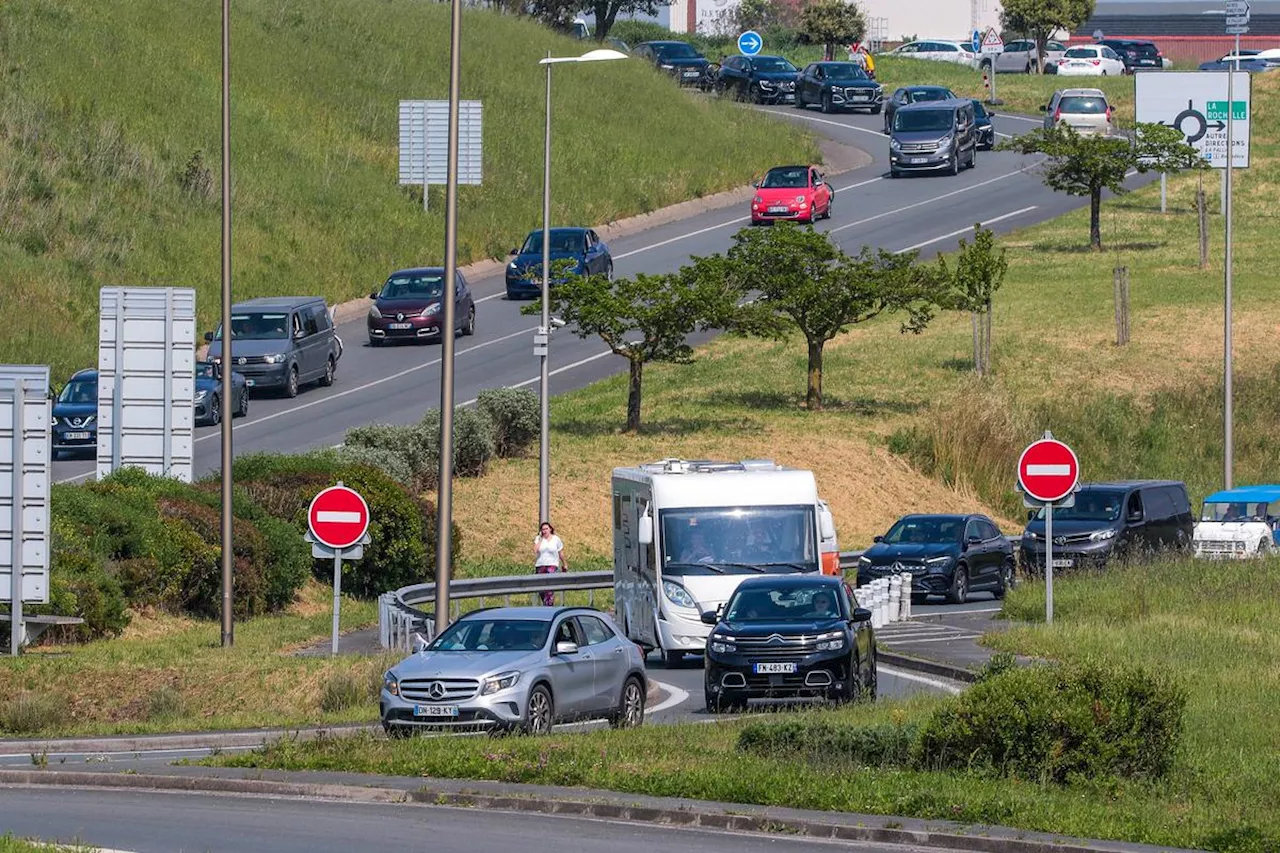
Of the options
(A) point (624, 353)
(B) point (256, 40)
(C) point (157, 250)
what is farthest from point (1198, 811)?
(B) point (256, 40)

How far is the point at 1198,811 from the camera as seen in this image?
14180mm

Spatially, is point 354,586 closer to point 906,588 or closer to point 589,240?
point 906,588

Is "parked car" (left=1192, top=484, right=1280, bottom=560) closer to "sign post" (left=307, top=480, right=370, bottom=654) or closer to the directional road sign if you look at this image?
"sign post" (left=307, top=480, right=370, bottom=654)

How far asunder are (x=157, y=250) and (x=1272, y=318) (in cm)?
3145

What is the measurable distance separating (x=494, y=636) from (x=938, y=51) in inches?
4103

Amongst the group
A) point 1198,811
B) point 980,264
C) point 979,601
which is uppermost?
point 980,264

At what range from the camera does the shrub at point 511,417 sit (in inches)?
1742

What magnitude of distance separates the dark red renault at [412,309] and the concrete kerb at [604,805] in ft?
122

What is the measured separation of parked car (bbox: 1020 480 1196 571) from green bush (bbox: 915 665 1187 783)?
2047 cm

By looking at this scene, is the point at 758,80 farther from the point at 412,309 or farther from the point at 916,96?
the point at 412,309

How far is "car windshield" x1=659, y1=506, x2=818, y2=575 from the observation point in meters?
26.8

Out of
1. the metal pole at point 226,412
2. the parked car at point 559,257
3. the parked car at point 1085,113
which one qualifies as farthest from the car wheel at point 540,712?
the parked car at point 1085,113

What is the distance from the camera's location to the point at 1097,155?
206 ft

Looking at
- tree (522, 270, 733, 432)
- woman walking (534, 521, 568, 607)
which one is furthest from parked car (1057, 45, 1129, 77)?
woman walking (534, 521, 568, 607)
